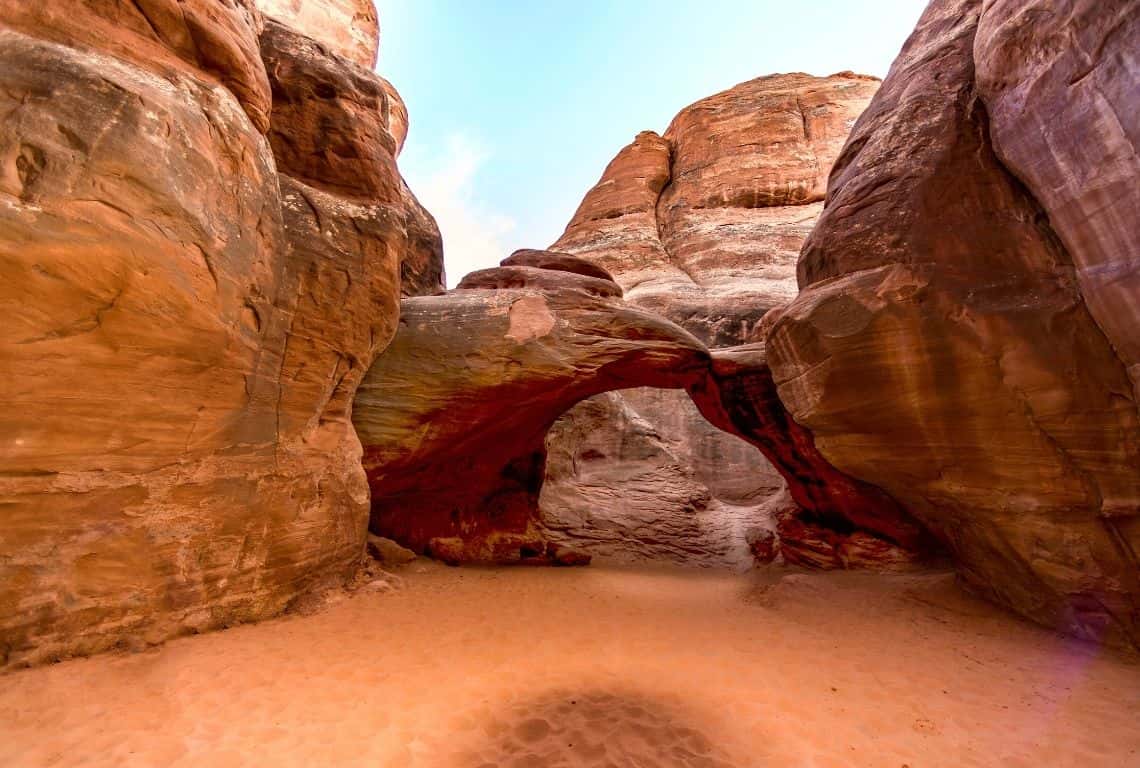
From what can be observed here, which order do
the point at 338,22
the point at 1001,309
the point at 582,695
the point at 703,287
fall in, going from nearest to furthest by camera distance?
the point at 582,695
the point at 1001,309
the point at 338,22
the point at 703,287

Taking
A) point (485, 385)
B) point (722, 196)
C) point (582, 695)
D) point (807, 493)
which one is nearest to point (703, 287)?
point (722, 196)

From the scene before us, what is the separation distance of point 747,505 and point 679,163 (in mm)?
22126

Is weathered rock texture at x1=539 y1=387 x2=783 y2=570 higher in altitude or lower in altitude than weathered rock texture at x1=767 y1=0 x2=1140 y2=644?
lower

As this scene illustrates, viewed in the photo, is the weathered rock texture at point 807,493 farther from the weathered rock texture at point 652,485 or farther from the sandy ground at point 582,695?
the sandy ground at point 582,695

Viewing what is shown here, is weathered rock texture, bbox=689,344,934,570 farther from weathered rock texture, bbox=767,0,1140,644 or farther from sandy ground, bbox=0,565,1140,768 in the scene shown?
sandy ground, bbox=0,565,1140,768

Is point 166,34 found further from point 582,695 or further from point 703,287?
point 703,287

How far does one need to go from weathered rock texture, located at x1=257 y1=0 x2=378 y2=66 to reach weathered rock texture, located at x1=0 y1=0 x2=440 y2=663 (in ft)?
20.1

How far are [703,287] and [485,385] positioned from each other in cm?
1452

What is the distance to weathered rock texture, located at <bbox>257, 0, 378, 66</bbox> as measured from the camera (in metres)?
12.3

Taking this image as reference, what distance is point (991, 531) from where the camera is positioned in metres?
7.20

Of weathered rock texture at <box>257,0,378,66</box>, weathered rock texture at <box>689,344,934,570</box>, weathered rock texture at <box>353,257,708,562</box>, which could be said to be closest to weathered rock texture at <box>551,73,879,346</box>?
weathered rock texture at <box>689,344,934,570</box>

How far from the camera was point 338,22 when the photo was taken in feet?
46.0

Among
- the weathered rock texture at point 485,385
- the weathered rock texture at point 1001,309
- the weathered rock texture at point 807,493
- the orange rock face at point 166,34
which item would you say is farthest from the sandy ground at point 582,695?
the orange rock face at point 166,34

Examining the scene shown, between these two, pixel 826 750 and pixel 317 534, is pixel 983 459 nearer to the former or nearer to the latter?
pixel 826 750
